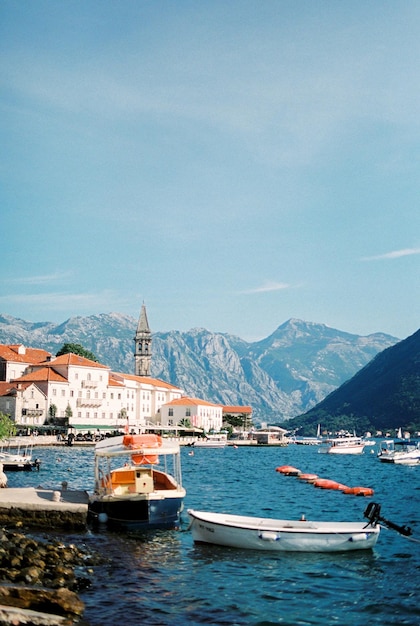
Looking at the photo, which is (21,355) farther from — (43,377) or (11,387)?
(11,387)

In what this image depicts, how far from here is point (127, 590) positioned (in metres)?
20.2

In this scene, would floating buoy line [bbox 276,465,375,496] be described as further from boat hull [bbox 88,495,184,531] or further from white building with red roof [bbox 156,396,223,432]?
white building with red roof [bbox 156,396,223,432]

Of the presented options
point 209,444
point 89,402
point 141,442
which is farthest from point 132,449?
point 209,444

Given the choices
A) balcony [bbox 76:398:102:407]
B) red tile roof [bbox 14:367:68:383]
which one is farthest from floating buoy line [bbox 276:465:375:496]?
balcony [bbox 76:398:102:407]

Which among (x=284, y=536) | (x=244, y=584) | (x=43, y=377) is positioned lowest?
(x=244, y=584)

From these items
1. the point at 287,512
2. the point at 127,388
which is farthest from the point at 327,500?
the point at 127,388

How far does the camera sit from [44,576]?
769 inches

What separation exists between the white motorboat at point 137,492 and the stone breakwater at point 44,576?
5.50 m

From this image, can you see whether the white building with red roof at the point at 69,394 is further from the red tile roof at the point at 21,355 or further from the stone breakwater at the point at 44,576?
the stone breakwater at the point at 44,576

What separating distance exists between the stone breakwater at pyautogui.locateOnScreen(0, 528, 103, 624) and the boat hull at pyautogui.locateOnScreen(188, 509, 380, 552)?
4913mm

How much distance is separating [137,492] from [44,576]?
40.1 ft

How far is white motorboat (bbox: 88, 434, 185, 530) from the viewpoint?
30.4m

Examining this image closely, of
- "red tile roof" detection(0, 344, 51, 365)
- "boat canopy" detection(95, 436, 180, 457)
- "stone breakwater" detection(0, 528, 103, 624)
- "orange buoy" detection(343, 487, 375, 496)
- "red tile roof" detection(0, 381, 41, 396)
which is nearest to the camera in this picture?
"stone breakwater" detection(0, 528, 103, 624)

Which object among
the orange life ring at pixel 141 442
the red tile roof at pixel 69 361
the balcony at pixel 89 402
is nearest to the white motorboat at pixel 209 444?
the balcony at pixel 89 402
